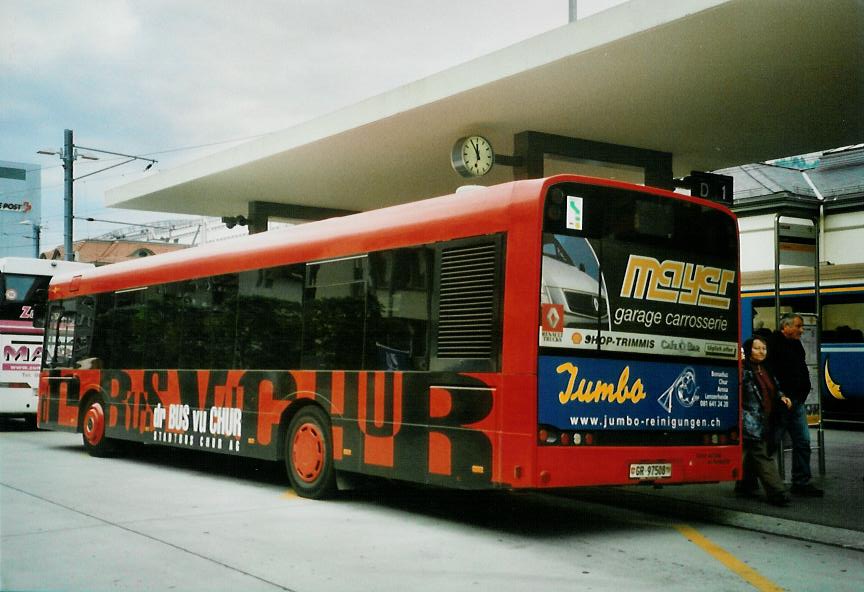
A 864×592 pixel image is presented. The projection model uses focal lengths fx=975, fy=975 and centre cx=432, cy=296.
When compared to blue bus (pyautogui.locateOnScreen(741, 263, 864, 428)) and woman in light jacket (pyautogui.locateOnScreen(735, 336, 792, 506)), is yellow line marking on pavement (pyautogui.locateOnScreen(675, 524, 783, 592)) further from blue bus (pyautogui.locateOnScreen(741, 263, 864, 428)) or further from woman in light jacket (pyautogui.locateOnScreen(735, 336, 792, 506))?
blue bus (pyautogui.locateOnScreen(741, 263, 864, 428))

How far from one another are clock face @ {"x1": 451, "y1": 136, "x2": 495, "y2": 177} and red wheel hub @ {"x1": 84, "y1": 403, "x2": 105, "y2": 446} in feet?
21.7

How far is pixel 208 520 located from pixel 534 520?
3.03 meters

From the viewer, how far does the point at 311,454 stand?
10398mm

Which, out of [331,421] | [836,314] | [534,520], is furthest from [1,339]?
[836,314]

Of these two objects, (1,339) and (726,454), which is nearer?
(726,454)

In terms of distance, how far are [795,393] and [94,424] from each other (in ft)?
33.4

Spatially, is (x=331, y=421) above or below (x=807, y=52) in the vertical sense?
below

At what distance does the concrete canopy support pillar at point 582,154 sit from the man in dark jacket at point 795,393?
4.41 m

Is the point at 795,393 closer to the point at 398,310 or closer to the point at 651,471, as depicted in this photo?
the point at 651,471

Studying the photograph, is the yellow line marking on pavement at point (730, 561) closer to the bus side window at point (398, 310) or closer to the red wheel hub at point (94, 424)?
the bus side window at point (398, 310)

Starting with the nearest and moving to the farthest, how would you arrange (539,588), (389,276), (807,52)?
(539,588), (389,276), (807,52)

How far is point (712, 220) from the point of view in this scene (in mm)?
9125

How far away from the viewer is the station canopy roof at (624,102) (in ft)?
31.5

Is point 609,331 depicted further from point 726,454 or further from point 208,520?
point 208,520
